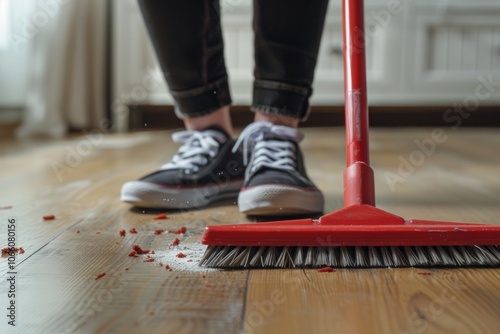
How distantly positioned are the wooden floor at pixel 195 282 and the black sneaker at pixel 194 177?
1.0 inches

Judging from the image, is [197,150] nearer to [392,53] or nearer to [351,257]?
[351,257]

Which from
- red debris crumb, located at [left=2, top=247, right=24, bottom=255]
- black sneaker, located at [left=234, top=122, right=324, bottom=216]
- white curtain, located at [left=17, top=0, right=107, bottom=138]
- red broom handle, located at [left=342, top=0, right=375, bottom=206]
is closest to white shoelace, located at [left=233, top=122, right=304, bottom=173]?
black sneaker, located at [left=234, top=122, right=324, bottom=216]

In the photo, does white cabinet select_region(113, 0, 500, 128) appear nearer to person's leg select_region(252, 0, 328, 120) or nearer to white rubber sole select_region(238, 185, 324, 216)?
person's leg select_region(252, 0, 328, 120)

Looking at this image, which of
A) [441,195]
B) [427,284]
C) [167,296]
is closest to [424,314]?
[427,284]

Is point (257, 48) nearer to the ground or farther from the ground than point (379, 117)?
farther from the ground

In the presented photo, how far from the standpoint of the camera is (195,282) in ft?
2.09

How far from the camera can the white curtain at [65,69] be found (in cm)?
248

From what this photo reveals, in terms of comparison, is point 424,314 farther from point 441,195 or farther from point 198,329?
point 441,195

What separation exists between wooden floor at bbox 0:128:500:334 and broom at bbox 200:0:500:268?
1 centimetres

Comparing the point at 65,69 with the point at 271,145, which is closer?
the point at 271,145

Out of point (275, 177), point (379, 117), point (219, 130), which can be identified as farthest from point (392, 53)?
point (275, 177)

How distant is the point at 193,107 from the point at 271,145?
144 millimetres

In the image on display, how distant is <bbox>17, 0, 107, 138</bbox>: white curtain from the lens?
248cm

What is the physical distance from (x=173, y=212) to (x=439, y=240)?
17.1 inches
